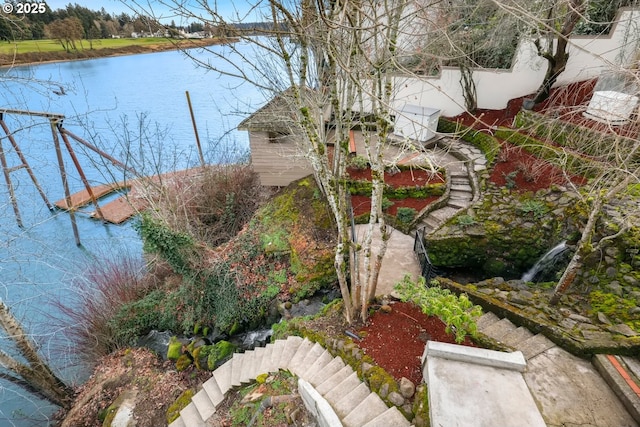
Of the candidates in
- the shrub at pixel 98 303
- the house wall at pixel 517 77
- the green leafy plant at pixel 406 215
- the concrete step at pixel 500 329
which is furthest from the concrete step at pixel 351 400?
the house wall at pixel 517 77

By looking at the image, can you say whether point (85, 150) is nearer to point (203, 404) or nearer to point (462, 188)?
point (203, 404)

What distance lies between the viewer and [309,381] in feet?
14.5

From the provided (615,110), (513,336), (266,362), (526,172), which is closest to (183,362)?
(266,362)

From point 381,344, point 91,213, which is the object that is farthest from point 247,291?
point 91,213

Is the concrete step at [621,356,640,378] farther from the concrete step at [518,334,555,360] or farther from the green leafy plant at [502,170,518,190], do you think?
the green leafy plant at [502,170,518,190]

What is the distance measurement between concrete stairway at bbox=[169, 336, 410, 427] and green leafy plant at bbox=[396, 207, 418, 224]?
435cm

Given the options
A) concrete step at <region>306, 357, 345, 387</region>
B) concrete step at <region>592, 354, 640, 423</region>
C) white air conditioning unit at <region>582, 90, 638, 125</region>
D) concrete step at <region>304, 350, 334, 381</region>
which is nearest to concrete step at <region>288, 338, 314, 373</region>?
concrete step at <region>304, 350, 334, 381</region>

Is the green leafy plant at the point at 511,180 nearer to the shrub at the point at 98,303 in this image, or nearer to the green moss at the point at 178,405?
the green moss at the point at 178,405

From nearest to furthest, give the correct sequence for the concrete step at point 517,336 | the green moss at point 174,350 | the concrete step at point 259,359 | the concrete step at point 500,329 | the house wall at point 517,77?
the concrete step at point 517,336 < the concrete step at point 500,329 < the concrete step at point 259,359 < the green moss at point 174,350 < the house wall at point 517,77

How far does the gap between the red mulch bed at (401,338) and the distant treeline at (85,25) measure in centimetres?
425

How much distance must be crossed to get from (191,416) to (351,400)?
12.7ft

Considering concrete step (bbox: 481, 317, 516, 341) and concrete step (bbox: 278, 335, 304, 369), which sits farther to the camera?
concrete step (bbox: 278, 335, 304, 369)

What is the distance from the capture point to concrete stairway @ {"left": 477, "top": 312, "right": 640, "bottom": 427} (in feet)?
11.2

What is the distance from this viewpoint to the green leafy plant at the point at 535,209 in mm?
6895
